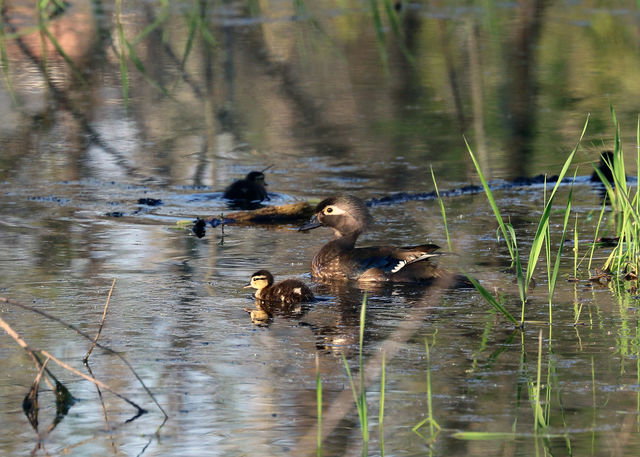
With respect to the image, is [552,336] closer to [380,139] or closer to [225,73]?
[380,139]

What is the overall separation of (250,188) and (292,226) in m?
0.80

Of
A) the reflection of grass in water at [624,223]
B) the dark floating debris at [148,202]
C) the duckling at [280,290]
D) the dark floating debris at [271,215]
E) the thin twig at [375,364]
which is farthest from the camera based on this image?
the dark floating debris at [148,202]

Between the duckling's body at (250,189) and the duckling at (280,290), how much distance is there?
290cm

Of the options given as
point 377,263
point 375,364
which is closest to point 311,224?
point 377,263

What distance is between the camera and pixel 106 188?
1090cm

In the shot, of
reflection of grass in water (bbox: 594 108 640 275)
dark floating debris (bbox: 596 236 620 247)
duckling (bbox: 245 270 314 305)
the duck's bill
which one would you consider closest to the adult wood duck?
the duck's bill

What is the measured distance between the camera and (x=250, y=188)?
34.1ft

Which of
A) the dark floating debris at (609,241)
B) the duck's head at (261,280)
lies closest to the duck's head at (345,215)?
the duck's head at (261,280)

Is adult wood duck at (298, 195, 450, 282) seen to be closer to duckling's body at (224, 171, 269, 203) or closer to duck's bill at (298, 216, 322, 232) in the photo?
duck's bill at (298, 216, 322, 232)

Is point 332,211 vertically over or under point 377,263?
over

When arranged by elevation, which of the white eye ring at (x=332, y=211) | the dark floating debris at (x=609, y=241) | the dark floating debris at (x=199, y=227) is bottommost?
the dark floating debris at (x=199, y=227)

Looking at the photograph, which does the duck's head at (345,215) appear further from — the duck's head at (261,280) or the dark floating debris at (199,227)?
the duck's head at (261,280)

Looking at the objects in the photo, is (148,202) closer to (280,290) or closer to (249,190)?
(249,190)

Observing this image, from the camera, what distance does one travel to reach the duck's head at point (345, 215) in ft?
28.4
